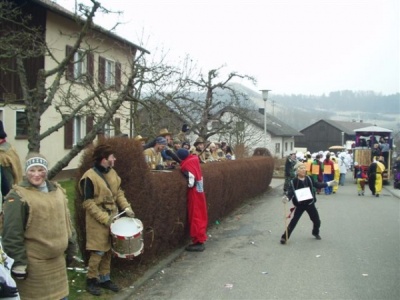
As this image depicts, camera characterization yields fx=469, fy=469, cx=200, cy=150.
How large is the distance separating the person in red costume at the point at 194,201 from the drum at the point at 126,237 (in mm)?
3158

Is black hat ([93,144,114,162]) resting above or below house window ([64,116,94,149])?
below

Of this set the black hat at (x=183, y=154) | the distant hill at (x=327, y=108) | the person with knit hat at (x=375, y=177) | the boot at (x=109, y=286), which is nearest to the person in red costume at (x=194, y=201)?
the black hat at (x=183, y=154)

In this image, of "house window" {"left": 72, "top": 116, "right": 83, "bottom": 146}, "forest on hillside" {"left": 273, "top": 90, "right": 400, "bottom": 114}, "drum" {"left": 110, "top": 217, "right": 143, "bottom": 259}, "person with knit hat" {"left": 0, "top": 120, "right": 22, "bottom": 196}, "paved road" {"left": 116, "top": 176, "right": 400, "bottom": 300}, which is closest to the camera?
"person with knit hat" {"left": 0, "top": 120, "right": 22, "bottom": 196}

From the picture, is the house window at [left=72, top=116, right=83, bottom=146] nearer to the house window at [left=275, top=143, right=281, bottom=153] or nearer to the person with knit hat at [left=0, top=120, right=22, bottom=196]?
the person with knit hat at [left=0, top=120, right=22, bottom=196]

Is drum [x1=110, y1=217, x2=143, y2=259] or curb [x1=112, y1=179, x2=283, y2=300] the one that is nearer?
drum [x1=110, y1=217, x2=143, y2=259]

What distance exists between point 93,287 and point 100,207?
40.7 inches

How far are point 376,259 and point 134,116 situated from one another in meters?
7.00

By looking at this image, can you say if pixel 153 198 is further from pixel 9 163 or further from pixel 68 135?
pixel 68 135

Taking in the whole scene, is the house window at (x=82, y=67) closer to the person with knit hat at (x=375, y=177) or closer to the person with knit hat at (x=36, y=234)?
the person with knit hat at (x=36, y=234)

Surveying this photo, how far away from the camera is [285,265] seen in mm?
7996

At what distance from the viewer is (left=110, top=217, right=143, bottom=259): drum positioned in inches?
225

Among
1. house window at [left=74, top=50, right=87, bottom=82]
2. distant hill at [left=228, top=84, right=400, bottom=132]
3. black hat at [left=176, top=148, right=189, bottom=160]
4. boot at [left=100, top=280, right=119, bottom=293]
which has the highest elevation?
distant hill at [left=228, top=84, right=400, bottom=132]

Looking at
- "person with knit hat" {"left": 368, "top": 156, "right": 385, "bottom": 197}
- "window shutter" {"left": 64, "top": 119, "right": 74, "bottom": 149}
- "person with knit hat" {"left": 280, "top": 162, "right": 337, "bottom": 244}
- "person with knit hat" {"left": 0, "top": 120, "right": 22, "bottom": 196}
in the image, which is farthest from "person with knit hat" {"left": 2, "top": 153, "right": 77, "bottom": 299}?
"person with knit hat" {"left": 368, "top": 156, "right": 385, "bottom": 197}

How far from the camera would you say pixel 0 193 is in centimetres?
477
